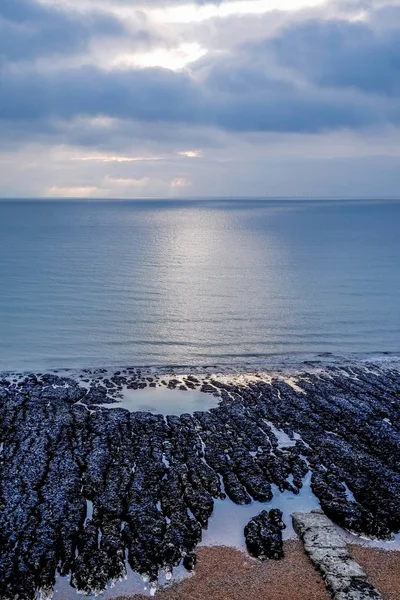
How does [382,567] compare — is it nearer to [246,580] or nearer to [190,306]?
[246,580]

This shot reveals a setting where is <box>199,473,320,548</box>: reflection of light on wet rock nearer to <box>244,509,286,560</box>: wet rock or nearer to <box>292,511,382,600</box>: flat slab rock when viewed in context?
<box>244,509,286,560</box>: wet rock

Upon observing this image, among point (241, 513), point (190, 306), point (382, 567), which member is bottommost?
point (241, 513)

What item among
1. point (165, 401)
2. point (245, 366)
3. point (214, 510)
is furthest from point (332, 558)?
point (245, 366)

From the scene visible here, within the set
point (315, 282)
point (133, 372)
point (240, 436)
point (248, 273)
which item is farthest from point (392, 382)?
point (248, 273)

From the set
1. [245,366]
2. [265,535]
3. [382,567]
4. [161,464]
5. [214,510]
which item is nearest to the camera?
[382,567]

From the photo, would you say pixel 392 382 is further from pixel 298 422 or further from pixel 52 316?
pixel 52 316
